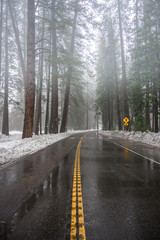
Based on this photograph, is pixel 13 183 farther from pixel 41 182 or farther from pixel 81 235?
pixel 81 235

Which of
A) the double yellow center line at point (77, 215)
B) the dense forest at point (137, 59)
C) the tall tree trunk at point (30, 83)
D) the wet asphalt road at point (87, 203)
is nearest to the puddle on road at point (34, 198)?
the wet asphalt road at point (87, 203)

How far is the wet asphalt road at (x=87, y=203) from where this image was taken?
2.77m

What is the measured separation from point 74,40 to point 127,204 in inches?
1069

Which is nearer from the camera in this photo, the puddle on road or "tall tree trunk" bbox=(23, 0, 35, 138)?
the puddle on road

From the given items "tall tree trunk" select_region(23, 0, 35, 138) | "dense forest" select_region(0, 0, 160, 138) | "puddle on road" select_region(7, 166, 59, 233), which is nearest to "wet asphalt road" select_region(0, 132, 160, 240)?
"puddle on road" select_region(7, 166, 59, 233)

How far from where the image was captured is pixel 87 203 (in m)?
3.79

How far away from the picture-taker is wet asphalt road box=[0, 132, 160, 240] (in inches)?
109

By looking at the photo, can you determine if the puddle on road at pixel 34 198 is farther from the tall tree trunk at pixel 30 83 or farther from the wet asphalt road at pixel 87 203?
the tall tree trunk at pixel 30 83

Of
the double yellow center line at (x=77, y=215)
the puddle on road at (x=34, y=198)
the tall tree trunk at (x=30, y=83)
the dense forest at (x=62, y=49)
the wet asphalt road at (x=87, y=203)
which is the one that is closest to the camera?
the double yellow center line at (x=77, y=215)

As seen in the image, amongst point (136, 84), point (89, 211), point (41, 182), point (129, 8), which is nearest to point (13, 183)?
point (41, 182)

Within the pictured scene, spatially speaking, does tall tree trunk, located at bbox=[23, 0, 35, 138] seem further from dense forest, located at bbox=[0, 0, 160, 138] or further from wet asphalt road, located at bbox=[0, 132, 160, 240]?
wet asphalt road, located at bbox=[0, 132, 160, 240]

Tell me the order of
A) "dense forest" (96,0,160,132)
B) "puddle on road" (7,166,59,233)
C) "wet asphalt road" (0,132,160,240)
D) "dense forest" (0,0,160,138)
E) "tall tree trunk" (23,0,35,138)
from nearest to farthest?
"wet asphalt road" (0,132,160,240)
"puddle on road" (7,166,59,233)
"tall tree trunk" (23,0,35,138)
"dense forest" (0,0,160,138)
"dense forest" (96,0,160,132)

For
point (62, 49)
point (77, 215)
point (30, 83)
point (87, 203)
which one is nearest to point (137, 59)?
point (62, 49)

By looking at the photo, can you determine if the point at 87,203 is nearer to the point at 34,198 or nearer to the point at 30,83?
the point at 34,198
